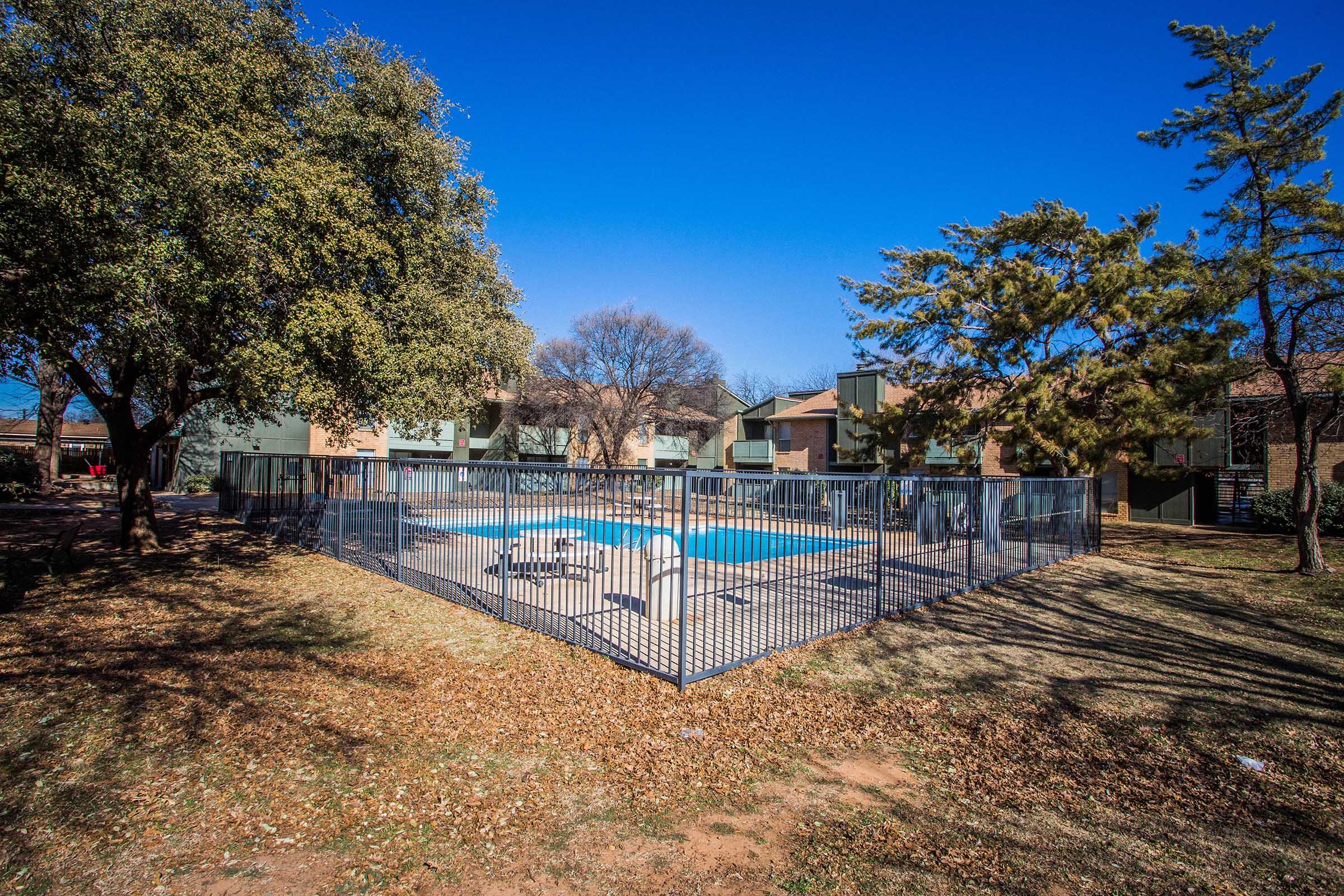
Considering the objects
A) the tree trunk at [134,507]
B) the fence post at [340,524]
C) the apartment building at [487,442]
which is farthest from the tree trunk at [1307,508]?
the tree trunk at [134,507]

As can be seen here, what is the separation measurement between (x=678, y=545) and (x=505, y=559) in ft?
7.52

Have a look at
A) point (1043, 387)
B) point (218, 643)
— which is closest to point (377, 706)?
point (218, 643)

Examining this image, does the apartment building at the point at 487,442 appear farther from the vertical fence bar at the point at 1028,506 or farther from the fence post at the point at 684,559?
the fence post at the point at 684,559

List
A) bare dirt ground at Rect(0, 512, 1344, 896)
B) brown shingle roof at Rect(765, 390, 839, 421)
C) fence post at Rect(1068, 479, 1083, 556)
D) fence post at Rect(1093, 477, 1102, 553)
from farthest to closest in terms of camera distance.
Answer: brown shingle roof at Rect(765, 390, 839, 421), fence post at Rect(1093, 477, 1102, 553), fence post at Rect(1068, 479, 1083, 556), bare dirt ground at Rect(0, 512, 1344, 896)

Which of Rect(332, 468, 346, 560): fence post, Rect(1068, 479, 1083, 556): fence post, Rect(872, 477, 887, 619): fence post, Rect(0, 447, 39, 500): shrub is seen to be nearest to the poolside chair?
Rect(872, 477, 887, 619): fence post

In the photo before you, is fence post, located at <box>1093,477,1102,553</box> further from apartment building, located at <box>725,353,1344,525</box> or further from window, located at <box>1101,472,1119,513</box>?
window, located at <box>1101,472,1119,513</box>

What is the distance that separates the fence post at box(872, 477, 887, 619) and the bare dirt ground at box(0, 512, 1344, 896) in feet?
1.19

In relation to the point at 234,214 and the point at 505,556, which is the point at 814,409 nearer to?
the point at 505,556

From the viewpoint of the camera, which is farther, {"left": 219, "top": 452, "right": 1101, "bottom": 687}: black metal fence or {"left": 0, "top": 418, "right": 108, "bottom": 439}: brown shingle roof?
{"left": 0, "top": 418, "right": 108, "bottom": 439}: brown shingle roof

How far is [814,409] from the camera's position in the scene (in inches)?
1529

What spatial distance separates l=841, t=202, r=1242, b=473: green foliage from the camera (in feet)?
52.3

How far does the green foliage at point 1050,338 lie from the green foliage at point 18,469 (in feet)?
94.0

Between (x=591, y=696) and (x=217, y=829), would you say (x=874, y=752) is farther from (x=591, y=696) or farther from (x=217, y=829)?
(x=217, y=829)

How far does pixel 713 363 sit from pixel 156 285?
1258 inches
